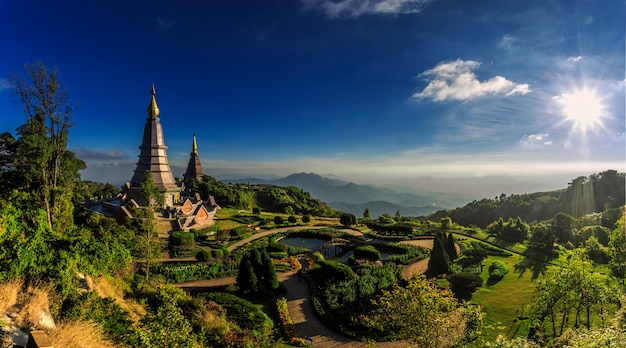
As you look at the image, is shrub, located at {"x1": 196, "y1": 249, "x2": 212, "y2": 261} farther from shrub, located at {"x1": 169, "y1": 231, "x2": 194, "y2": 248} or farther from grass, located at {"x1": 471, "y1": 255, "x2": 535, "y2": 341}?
grass, located at {"x1": 471, "y1": 255, "x2": 535, "y2": 341}

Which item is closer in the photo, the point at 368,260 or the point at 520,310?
the point at 520,310

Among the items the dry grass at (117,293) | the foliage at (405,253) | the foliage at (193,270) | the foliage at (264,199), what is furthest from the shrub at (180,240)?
the foliage at (264,199)

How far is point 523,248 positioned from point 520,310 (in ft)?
65.4

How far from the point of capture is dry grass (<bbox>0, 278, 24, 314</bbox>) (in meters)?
10.2

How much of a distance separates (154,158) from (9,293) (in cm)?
3909

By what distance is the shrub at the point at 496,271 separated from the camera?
1028 inches

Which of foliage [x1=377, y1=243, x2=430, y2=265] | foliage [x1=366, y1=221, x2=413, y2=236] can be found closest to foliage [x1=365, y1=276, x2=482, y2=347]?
foliage [x1=377, y1=243, x2=430, y2=265]

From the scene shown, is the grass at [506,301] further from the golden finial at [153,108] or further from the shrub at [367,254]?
the golden finial at [153,108]

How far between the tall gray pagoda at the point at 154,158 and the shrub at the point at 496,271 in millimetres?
44497

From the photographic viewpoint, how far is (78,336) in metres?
10.0

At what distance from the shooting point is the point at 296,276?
2781 cm

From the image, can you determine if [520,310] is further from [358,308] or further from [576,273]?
[358,308]

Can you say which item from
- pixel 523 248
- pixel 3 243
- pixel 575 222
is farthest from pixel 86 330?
pixel 575 222

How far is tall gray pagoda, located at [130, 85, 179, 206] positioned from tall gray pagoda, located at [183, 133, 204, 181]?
3663 centimetres
